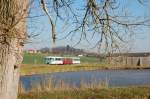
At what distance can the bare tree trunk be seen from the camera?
5141 millimetres

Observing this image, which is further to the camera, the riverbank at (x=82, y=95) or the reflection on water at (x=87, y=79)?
the reflection on water at (x=87, y=79)

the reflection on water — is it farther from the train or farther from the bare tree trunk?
the train

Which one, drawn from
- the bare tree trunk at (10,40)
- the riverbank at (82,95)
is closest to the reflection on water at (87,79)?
the riverbank at (82,95)

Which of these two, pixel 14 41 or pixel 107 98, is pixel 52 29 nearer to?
pixel 14 41

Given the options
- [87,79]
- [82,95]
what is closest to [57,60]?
[87,79]

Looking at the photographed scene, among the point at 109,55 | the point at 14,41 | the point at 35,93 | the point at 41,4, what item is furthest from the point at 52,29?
the point at 35,93

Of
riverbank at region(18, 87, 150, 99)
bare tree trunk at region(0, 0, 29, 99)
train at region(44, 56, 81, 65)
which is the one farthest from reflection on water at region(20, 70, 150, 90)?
train at region(44, 56, 81, 65)

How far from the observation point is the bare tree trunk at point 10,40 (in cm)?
514

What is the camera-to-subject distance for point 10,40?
5227mm

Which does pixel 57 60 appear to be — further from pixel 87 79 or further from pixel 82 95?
pixel 82 95

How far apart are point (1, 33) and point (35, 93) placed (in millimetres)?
11313

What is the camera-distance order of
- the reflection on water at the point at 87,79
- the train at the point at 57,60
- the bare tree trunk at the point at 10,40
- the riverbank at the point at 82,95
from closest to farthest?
the bare tree trunk at the point at 10,40 < the riverbank at the point at 82,95 < the reflection on water at the point at 87,79 < the train at the point at 57,60

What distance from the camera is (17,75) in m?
5.49

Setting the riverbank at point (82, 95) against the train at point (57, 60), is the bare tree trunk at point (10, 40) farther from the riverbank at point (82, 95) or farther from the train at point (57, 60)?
the train at point (57, 60)
